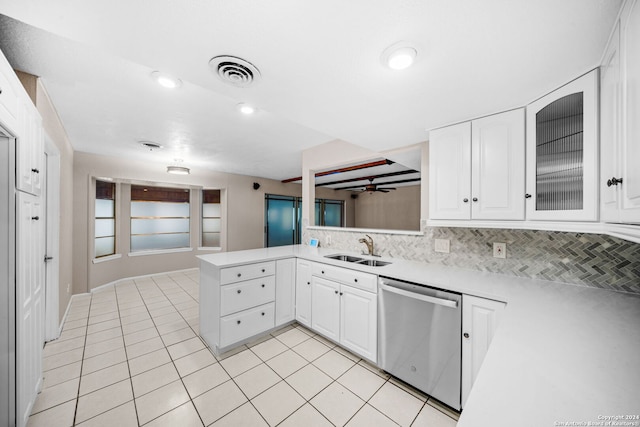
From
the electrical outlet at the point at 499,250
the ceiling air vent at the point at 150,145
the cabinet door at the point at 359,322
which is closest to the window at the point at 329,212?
the ceiling air vent at the point at 150,145

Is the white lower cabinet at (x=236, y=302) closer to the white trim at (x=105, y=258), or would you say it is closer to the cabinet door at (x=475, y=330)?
the cabinet door at (x=475, y=330)

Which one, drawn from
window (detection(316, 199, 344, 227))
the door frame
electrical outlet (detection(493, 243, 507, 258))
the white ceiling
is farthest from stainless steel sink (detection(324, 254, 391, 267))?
window (detection(316, 199, 344, 227))

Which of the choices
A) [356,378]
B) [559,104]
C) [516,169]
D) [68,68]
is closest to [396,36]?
[559,104]

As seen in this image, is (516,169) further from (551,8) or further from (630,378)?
(630,378)

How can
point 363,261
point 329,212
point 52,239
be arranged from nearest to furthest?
point 52,239 → point 363,261 → point 329,212

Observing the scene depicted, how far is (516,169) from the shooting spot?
1.61 m

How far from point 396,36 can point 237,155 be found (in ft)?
11.6

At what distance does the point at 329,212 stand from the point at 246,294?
618 centimetres

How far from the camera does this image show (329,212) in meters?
8.44

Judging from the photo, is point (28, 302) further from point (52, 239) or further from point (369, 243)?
point (369, 243)

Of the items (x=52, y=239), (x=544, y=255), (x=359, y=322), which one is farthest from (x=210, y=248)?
(x=544, y=255)

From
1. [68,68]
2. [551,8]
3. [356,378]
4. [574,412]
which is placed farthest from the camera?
[356,378]

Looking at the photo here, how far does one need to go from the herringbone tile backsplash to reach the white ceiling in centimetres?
100

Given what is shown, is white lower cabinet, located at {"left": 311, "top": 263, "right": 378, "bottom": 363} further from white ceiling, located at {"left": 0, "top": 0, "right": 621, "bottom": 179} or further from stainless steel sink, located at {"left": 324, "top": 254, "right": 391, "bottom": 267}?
white ceiling, located at {"left": 0, "top": 0, "right": 621, "bottom": 179}
